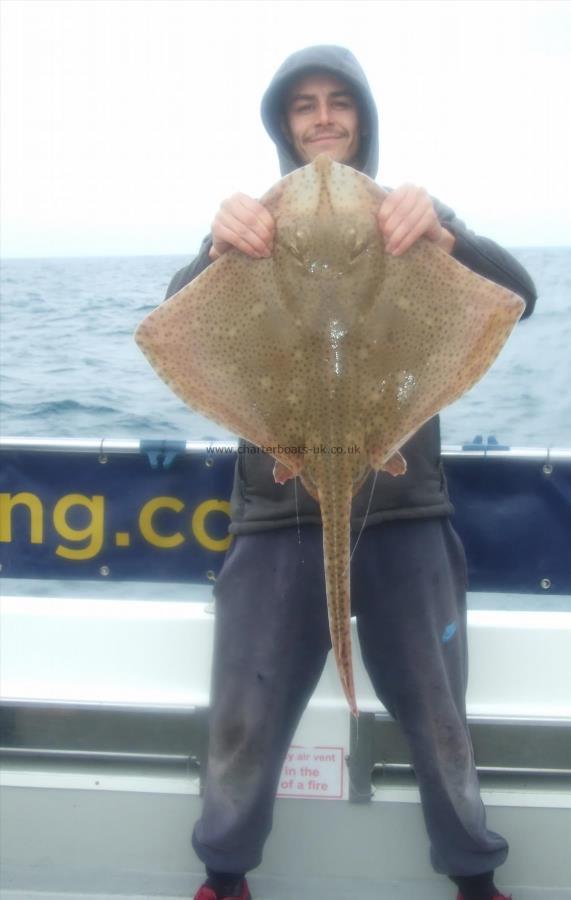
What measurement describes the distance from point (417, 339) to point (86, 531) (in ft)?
6.64

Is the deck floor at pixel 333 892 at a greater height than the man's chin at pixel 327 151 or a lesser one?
lesser

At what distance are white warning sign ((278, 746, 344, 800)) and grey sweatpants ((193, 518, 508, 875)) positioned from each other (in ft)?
0.99

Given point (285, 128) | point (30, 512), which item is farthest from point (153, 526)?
point (285, 128)

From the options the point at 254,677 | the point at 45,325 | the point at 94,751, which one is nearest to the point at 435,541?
the point at 254,677

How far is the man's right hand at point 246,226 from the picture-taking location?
229 centimetres

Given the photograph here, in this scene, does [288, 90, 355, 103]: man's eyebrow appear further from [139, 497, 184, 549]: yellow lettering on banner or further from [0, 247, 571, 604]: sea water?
[0, 247, 571, 604]: sea water

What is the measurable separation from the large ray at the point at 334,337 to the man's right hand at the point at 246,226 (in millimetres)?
34

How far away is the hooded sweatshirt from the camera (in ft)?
9.05

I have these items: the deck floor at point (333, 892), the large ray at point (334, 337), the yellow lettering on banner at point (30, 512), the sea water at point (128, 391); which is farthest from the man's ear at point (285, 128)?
the sea water at point (128, 391)

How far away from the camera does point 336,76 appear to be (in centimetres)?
293

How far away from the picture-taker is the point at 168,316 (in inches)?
92.2

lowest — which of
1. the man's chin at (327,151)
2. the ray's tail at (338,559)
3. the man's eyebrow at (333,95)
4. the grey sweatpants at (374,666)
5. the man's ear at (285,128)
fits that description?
the grey sweatpants at (374,666)

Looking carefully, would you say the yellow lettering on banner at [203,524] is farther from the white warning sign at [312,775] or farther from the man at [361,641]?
the white warning sign at [312,775]

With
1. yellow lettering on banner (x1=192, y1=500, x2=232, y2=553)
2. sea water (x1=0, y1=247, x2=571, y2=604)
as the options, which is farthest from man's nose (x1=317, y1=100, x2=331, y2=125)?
sea water (x1=0, y1=247, x2=571, y2=604)
